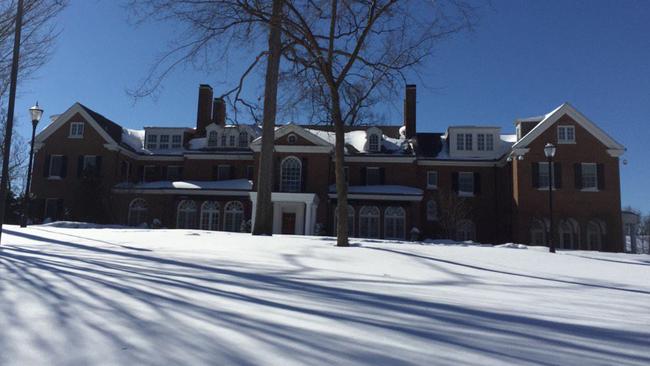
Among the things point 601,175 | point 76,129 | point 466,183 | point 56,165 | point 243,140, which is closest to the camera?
point 601,175

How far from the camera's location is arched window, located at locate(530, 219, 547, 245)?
27.3 m

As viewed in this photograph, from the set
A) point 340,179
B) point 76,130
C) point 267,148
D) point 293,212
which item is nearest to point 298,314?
point 340,179

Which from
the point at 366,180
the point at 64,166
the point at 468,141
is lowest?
the point at 366,180

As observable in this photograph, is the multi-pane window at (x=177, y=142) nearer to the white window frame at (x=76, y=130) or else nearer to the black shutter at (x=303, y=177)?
the white window frame at (x=76, y=130)

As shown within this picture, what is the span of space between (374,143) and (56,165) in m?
22.3

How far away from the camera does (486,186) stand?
103ft

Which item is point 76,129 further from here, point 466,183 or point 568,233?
point 568,233

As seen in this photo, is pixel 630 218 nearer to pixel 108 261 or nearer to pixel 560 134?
pixel 560 134

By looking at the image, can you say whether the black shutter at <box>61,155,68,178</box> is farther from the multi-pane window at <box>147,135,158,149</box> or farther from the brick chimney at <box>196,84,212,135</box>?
the brick chimney at <box>196,84,212,135</box>

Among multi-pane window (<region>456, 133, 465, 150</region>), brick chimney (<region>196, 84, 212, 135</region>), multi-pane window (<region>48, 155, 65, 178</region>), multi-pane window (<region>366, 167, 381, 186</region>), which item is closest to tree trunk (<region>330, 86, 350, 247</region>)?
multi-pane window (<region>366, 167, 381, 186</region>)

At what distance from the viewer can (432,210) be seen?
104 ft

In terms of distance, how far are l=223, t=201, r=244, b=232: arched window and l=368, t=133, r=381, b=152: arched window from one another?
31.5 ft

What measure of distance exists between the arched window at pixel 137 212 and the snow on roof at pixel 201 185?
1.19 meters

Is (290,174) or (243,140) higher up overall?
(243,140)
